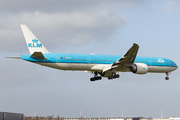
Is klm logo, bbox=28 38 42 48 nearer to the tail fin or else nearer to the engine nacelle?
the tail fin

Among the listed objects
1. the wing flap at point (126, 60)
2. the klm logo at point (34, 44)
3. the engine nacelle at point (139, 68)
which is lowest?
the engine nacelle at point (139, 68)

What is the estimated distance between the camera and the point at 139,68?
48125mm

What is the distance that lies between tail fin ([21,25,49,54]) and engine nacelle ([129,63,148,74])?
14089 millimetres

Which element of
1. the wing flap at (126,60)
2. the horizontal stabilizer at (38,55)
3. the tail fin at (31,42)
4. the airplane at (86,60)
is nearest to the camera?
the wing flap at (126,60)

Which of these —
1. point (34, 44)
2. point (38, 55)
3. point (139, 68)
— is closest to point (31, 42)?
point (34, 44)

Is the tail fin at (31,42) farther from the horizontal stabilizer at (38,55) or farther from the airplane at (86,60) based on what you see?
the horizontal stabilizer at (38,55)

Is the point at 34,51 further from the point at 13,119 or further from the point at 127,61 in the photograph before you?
the point at 13,119

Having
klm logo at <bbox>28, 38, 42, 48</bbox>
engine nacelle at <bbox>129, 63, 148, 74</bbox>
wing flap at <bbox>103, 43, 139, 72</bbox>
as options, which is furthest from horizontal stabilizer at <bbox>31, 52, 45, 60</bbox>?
engine nacelle at <bbox>129, 63, 148, 74</bbox>

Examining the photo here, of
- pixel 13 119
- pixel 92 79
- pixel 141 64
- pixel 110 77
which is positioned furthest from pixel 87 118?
pixel 13 119

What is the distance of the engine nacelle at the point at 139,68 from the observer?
47994 mm

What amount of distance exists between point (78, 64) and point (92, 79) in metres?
8.36

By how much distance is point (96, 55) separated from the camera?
160ft

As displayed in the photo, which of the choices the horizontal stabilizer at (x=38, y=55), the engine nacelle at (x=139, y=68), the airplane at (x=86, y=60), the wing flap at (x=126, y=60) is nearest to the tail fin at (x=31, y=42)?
the airplane at (x=86, y=60)

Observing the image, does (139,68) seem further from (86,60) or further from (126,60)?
(86,60)
